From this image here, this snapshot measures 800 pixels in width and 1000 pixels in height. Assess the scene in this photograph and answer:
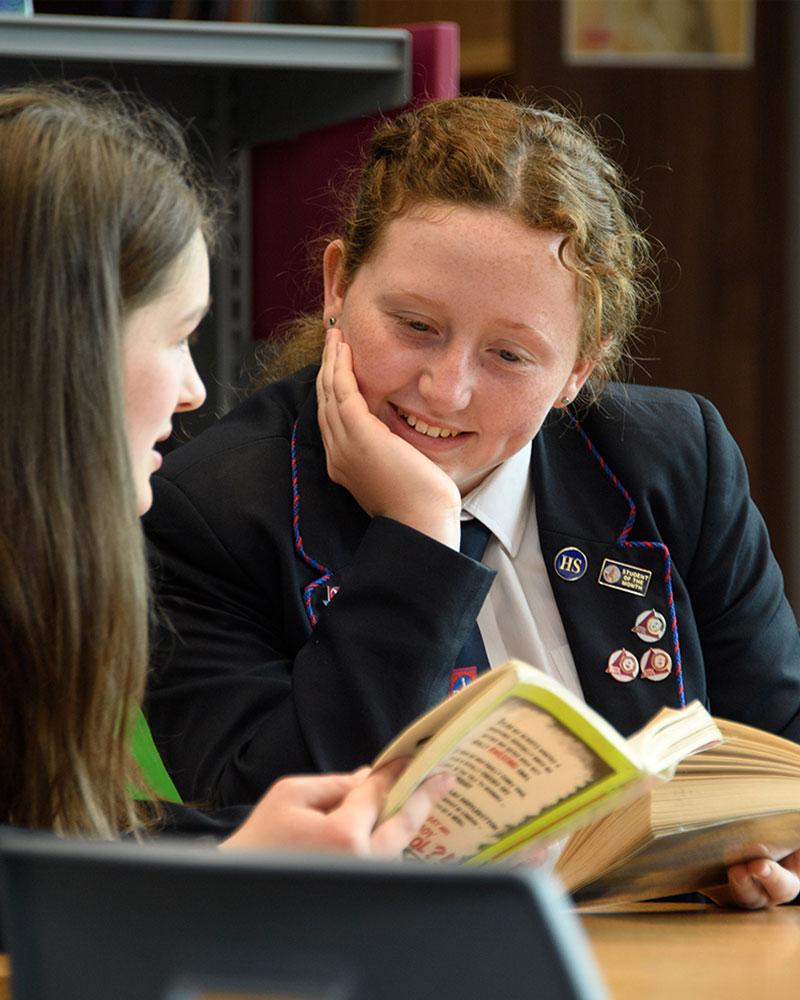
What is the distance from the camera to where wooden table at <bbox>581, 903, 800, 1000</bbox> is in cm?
78

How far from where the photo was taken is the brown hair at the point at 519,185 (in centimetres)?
133

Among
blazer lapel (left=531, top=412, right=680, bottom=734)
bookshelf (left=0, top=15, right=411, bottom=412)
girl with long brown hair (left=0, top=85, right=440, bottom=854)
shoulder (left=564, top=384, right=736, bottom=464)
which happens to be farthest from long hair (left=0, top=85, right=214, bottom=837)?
shoulder (left=564, top=384, right=736, bottom=464)

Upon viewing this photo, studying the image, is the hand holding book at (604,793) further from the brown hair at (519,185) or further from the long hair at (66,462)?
the brown hair at (519,185)

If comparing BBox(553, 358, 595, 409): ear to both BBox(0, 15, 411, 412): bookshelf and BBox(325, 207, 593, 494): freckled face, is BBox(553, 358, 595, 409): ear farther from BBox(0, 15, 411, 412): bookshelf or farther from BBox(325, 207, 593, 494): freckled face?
BBox(0, 15, 411, 412): bookshelf

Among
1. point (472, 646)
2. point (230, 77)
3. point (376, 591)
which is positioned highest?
point (230, 77)

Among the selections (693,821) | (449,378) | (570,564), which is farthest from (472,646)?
(693,821)

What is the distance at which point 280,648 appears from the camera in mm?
1373

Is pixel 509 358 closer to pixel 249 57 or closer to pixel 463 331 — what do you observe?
pixel 463 331

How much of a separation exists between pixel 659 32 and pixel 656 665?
7.31ft

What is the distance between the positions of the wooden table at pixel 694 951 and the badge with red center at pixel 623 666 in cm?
31

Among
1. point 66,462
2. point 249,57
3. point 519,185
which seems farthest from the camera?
point 249,57

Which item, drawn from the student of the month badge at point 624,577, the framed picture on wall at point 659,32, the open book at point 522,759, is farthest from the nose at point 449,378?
the framed picture on wall at point 659,32

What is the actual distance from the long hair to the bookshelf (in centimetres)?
44

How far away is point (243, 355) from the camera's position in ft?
7.07
